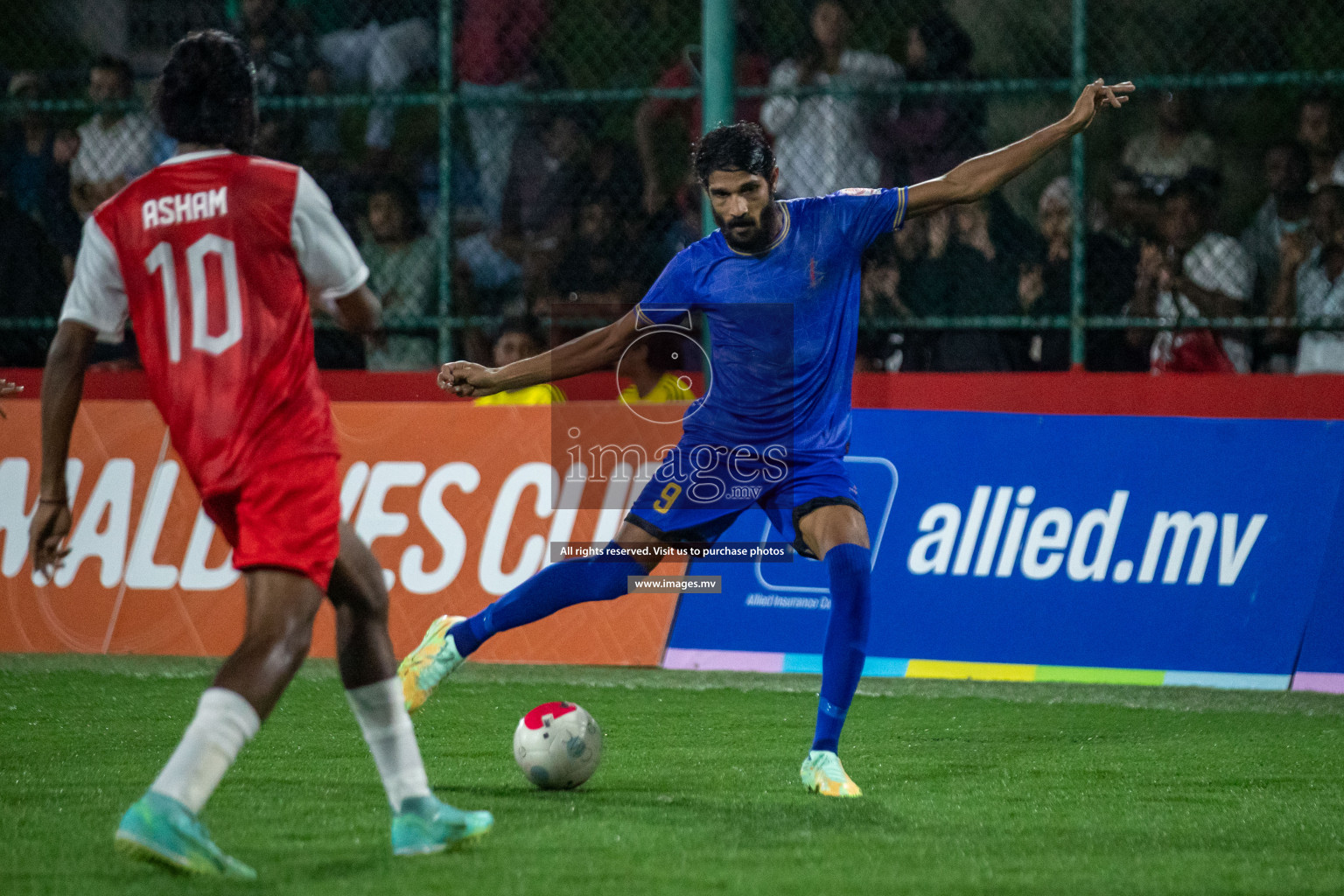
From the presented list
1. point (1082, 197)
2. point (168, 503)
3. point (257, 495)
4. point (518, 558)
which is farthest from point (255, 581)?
point (1082, 197)

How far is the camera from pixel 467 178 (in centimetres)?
1082

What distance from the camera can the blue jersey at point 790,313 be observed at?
590 centimetres

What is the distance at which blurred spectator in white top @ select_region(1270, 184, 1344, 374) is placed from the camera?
30.4ft

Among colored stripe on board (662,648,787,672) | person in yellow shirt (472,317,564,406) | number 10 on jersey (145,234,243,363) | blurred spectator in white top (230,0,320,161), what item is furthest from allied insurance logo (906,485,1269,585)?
blurred spectator in white top (230,0,320,161)

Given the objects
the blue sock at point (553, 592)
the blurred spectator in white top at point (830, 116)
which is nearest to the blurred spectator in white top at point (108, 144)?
the blurred spectator in white top at point (830, 116)

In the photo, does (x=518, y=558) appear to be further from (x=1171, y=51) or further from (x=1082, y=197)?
(x=1171, y=51)

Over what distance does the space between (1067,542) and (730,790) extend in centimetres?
326

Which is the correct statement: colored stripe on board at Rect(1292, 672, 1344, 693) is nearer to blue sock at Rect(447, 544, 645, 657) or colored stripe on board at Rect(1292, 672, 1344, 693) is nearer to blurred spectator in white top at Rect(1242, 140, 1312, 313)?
→ blurred spectator in white top at Rect(1242, 140, 1312, 313)

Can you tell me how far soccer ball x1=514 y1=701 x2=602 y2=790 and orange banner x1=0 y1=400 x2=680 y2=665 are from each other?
118 inches

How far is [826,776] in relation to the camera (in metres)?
5.54

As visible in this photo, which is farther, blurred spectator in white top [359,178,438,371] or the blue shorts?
blurred spectator in white top [359,178,438,371]

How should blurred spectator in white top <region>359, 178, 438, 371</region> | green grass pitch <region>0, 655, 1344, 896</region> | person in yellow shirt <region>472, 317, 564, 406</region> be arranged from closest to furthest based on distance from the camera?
green grass pitch <region>0, 655, 1344, 896</region> → person in yellow shirt <region>472, 317, 564, 406</region> → blurred spectator in white top <region>359, 178, 438, 371</region>

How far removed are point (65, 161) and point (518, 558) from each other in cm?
462

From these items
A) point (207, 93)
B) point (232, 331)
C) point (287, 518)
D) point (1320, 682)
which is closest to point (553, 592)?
point (287, 518)
